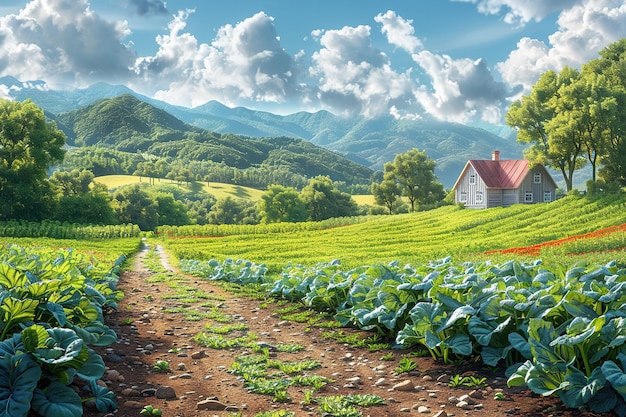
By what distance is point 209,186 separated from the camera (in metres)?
167

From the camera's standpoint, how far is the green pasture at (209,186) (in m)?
156

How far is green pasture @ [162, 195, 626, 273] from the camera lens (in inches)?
1096

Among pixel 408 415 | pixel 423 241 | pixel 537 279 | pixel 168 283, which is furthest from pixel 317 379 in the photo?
pixel 423 241

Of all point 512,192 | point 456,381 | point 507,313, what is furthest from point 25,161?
point 507,313

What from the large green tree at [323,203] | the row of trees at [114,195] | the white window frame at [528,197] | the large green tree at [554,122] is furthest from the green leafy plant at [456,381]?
the large green tree at [323,203]

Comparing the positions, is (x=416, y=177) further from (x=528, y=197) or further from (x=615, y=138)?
(x=615, y=138)

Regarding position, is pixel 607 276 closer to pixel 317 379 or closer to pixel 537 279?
pixel 537 279

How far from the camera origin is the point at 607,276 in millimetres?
6812

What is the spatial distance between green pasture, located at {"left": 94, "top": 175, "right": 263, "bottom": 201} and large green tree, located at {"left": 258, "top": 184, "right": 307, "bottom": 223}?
6994cm

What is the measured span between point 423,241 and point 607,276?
29236 mm

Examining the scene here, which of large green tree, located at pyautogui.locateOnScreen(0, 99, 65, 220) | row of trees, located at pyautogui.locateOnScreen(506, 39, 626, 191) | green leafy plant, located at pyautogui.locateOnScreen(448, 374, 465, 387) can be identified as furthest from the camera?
large green tree, located at pyautogui.locateOnScreen(0, 99, 65, 220)

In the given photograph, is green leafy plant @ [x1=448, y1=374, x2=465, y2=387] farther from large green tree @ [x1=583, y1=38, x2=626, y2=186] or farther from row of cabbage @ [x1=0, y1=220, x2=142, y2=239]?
row of cabbage @ [x1=0, y1=220, x2=142, y2=239]

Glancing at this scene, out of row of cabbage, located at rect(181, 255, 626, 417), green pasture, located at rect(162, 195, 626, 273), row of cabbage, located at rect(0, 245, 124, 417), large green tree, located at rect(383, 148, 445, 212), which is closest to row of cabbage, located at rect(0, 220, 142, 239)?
green pasture, located at rect(162, 195, 626, 273)

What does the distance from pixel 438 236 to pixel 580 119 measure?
55.1ft
